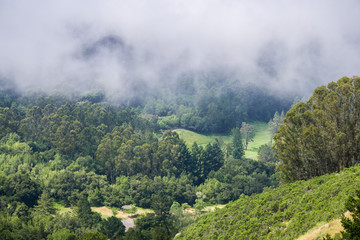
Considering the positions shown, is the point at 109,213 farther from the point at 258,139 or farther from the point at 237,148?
the point at 258,139

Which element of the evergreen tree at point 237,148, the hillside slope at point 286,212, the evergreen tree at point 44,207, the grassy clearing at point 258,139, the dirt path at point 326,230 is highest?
the grassy clearing at point 258,139

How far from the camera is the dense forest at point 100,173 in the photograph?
4762 centimetres

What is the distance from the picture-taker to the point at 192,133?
12656 cm

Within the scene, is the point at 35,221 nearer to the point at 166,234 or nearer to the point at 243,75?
the point at 166,234

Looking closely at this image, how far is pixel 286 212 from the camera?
23672mm

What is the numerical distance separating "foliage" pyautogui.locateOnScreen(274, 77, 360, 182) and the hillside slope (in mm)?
4861

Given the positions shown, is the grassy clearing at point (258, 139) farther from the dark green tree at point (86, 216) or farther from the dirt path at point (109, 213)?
the dark green tree at point (86, 216)

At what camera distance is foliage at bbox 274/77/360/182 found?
31.8m

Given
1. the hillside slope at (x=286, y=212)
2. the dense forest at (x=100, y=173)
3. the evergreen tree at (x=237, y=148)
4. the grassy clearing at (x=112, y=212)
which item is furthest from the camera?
the evergreen tree at (x=237, y=148)

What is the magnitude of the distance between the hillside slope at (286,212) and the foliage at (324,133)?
4.86 metres

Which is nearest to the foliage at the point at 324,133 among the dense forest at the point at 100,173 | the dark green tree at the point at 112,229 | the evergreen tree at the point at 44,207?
the dense forest at the point at 100,173

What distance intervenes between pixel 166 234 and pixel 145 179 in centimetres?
3205

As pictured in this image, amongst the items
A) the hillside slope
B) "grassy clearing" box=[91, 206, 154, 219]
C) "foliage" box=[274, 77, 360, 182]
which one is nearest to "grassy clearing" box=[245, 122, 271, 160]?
"grassy clearing" box=[91, 206, 154, 219]

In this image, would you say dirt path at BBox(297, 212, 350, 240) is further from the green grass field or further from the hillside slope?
the green grass field
